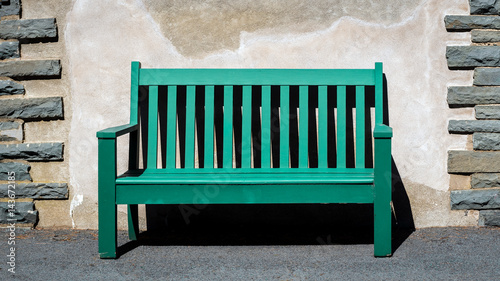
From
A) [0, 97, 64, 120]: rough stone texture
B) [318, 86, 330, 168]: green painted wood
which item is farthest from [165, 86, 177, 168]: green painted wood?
[318, 86, 330, 168]: green painted wood

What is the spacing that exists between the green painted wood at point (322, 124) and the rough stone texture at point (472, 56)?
87cm

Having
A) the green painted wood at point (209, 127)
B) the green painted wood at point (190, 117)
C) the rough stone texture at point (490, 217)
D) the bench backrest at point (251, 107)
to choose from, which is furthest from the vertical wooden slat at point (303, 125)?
the rough stone texture at point (490, 217)

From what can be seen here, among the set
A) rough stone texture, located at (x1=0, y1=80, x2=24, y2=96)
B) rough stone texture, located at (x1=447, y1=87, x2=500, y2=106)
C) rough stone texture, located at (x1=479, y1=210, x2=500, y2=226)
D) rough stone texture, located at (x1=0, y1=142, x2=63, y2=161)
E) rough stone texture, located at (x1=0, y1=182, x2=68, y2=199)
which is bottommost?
rough stone texture, located at (x1=479, y1=210, x2=500, y2=226)

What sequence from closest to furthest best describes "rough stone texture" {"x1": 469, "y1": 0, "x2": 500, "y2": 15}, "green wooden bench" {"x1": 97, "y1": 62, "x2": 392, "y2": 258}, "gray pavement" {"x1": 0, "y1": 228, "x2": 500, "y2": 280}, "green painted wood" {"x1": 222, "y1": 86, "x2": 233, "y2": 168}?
"gray pavement" {"x1": 0, "y1": 228, "x2": 500, "y2": 280} < "green wooden bench" {"x1": 97, "y1": 62, "x2": 392, "y2": 258} < "green painted wood" {"x1": 222, "y1": 86, "x2": 233, "y2": 168} < "rough stone texture" {"x1": 469, "y1": 0, "x2": 500, "y2": 15}

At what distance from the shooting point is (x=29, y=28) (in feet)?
10.6

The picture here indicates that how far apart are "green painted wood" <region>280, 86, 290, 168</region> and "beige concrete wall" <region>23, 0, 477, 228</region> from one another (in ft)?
0.92

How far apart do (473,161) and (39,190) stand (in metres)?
2.82

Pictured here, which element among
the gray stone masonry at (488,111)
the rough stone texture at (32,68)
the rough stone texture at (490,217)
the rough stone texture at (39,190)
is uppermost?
the rough stone texture at (32,68)

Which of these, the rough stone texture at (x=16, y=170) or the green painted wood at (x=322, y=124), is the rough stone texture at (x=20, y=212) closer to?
the rough stone texture at (x=16, y=170)

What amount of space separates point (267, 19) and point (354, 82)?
0.70 m

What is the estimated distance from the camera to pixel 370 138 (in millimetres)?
3232

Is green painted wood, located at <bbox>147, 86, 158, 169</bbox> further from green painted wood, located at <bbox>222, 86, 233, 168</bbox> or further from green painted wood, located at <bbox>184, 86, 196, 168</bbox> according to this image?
green painted wood, located at <bbox>222, 86, 233, 168</bbox>

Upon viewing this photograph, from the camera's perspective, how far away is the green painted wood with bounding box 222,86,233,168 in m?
3.00

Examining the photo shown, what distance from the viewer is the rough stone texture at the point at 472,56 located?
10.4 ft
